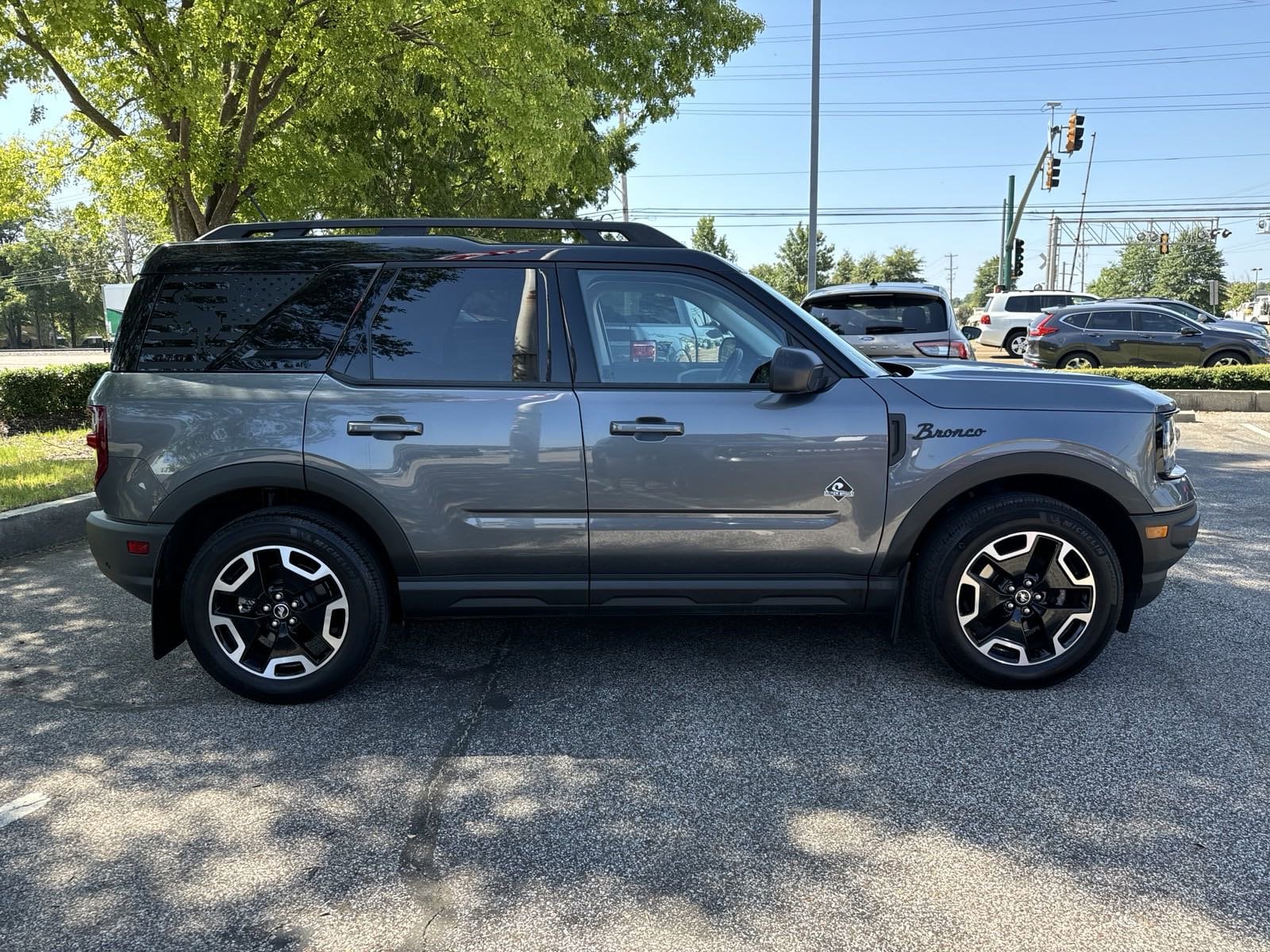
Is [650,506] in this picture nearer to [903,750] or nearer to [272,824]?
[903,750]

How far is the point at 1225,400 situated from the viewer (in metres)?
13.8

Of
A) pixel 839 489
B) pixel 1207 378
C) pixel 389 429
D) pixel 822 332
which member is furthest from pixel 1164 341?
pixel 389 429

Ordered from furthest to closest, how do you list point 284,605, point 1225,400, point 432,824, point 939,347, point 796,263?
Result: 1. point 796,263
2. point 1225,400
3. point 939,347
4. point 284,605
5. point 432,824

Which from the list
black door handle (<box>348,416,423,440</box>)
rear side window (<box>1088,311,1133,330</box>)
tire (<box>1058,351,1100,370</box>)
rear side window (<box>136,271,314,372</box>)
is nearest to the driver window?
black door handle (<box>348,416,423,440</box>)

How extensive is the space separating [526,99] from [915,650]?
7420 millimetres

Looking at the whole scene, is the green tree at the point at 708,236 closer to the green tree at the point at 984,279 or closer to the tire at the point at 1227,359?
the tire at the point at 1227,359

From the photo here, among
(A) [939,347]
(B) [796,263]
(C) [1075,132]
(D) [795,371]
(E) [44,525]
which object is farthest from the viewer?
(B) [796,263]

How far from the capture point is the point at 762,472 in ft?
12.0

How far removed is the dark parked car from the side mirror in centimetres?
1483

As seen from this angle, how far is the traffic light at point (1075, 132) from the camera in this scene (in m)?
24.0

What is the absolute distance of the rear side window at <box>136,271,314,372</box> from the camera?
3.79 metres

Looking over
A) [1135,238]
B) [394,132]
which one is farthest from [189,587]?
[1135,238]

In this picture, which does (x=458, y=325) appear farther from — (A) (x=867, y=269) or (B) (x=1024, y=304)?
(A) (x=867, y=269)

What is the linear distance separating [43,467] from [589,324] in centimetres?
674
